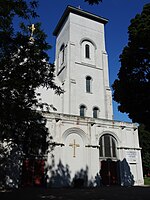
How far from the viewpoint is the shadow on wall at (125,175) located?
2362cm

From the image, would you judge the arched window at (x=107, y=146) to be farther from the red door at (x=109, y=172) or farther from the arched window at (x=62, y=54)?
the arched window at (x=62, y=54)

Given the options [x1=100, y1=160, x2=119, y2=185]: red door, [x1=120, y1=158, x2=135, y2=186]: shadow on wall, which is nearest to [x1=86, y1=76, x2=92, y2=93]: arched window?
[x1=100, y1=160, x2=119, y2=185]: red door

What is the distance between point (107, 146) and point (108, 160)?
162 cm

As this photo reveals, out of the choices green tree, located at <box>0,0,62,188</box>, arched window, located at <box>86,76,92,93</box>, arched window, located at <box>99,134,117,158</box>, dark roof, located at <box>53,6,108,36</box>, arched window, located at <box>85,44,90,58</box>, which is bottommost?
arched window, located at <box>99,134,117,158</box>

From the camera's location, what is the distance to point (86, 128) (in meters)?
24.3

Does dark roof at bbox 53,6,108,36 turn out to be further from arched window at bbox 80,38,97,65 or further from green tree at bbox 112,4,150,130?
green tree at bbox 112,4,150,130

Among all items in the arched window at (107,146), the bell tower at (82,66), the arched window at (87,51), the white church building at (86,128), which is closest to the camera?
the white church building at (86,128)

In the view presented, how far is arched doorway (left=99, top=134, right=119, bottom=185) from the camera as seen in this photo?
23.5 metres

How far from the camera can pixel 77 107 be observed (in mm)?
30422

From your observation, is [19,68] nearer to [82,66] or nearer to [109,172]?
[109,172]

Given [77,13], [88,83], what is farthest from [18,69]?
[77,13]

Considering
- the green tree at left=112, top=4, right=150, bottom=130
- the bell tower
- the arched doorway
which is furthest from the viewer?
the bell tower

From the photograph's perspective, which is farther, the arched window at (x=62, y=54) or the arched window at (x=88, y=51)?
the arched window at (x=62, y=54)

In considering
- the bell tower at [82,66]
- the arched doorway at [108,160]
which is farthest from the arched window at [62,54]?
the arched doorway at [108,160]
